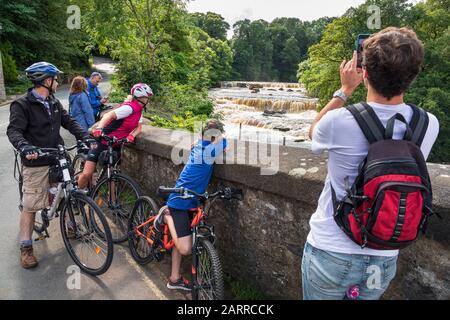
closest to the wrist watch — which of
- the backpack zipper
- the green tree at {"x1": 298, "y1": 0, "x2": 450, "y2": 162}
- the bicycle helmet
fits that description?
the backpack zipper

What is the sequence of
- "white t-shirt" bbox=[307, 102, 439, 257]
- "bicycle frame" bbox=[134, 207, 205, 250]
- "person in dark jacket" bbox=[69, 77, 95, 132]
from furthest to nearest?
1. "person in dark jacket" bbox=[69, 77, 95, 132]
2. "bicycle frame" bbox=[134, 207, 205, 250]
3. "white t-shirt" bbox=[307, 102, 439, 257]

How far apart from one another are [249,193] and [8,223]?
3681 mm

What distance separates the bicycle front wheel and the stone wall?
0.88 meters

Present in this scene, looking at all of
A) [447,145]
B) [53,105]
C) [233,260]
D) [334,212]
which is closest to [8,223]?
[53,105]

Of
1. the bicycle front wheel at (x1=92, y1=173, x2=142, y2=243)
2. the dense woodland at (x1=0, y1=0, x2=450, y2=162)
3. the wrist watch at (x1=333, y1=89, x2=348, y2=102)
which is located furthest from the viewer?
the dense woodland at (x1=0, y1=0, x2=450, y2=162)

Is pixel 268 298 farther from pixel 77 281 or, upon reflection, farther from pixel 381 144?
pixel 381 144

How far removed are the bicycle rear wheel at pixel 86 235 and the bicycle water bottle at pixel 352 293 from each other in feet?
8.02

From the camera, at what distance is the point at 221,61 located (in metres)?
67.8

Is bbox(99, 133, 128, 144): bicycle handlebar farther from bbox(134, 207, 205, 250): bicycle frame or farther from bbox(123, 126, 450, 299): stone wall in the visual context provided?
bbox(134, 207, 205, 250): bicycle frame

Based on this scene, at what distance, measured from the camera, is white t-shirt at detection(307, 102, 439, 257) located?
66.1 inches

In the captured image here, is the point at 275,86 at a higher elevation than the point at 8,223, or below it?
higher

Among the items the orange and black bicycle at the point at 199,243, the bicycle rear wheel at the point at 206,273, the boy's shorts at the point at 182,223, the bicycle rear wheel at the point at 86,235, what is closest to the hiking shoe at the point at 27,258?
the bicycle rear wheel at the point at 86,235

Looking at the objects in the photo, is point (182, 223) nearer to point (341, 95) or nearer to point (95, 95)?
point (341, 95)

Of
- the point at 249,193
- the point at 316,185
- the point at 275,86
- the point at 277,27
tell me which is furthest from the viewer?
the point at 277,27
